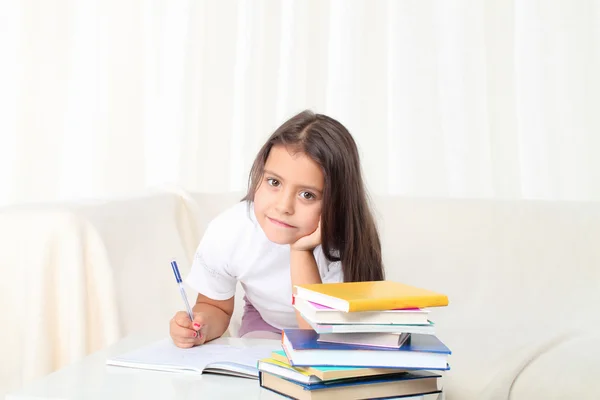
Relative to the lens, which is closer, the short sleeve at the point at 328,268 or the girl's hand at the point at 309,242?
the girl's hand at the point at 309,242

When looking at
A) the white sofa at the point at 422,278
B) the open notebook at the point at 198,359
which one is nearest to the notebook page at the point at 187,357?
the open notebook at the point at 198,359

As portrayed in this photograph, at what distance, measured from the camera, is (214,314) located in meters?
1.36

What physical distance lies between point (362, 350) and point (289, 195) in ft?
1.17

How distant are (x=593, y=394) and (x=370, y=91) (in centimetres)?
151

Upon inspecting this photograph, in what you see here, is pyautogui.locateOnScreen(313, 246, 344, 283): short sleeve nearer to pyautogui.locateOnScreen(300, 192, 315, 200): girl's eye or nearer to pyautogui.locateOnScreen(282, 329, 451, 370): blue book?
pyautogui.locateOnScreen(300, 192, 315, 200): girl's eye

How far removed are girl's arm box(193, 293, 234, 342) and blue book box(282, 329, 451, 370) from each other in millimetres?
367

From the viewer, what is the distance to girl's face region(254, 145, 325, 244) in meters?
1.10

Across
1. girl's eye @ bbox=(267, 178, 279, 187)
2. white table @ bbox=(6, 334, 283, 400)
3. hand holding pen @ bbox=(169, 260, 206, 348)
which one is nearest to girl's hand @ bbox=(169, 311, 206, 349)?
hand holding pen @ bbox=(169, 260, 206, 348)

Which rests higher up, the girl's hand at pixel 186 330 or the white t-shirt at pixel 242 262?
the white t-shirt at pixel 242 262

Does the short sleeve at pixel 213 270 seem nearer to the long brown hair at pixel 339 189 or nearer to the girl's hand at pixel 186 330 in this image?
the long brown hair at pixel 339 189

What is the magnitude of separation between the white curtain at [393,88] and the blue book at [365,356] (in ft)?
5.77

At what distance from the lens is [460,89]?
253 cm

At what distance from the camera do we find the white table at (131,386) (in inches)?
33.1

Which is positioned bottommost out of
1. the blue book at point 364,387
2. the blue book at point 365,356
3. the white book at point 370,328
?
the blue book at point 364,387
